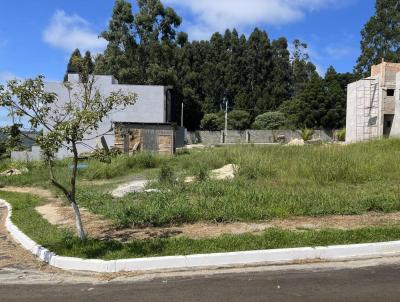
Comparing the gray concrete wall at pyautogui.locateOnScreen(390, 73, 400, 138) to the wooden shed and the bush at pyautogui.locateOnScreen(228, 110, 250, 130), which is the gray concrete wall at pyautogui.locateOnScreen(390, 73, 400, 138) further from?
the bush at pyautogui.locateOnScreen(228, 110, 250, 130)

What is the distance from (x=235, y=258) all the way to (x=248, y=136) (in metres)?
57.6

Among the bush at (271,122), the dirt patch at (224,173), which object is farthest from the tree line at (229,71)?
the dirt patch at (224,173)

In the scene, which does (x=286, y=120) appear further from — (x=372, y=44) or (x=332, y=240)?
(x=332, y=240)

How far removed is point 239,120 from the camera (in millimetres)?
72812

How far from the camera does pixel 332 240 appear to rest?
→ 815cm

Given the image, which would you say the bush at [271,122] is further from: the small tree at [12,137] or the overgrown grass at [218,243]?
the small tree at [12,137]

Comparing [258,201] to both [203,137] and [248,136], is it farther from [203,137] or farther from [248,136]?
[203,137]

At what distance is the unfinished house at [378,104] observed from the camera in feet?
133

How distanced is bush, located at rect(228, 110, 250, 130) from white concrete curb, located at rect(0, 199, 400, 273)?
2522 inches

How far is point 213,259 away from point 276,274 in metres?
1.05

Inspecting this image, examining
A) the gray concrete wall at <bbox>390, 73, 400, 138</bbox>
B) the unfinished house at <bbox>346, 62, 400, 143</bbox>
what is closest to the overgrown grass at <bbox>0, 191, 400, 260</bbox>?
the gray concrete wall at <bbox>390, 73, 400, 138</bbox>

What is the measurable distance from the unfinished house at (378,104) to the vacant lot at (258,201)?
916 inches

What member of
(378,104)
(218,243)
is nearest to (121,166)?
(218,243)

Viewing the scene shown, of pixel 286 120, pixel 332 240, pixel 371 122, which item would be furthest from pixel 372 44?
pixel 332 240
